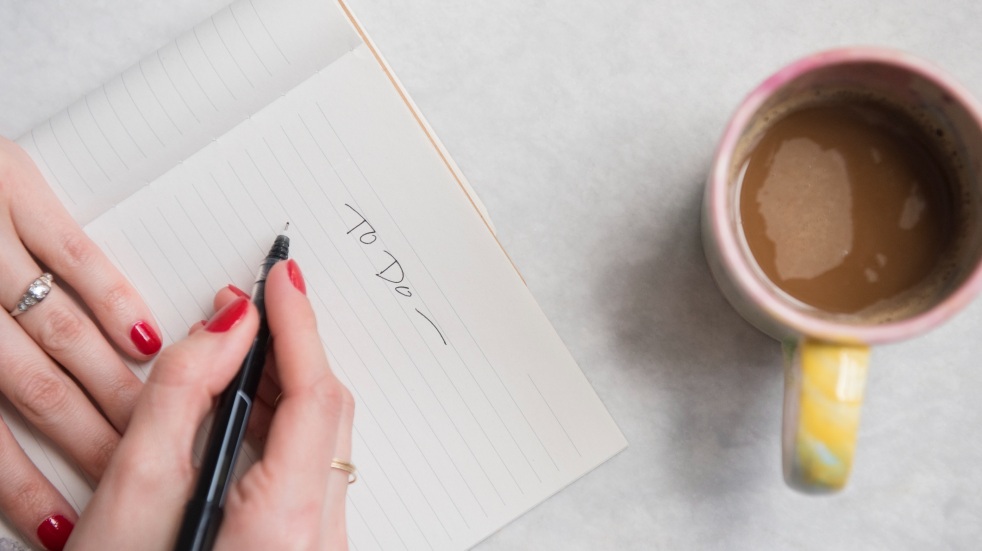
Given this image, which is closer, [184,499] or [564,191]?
[184,499]

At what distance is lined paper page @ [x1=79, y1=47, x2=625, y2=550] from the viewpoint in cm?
60

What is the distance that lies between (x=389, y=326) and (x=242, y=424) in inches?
5.7

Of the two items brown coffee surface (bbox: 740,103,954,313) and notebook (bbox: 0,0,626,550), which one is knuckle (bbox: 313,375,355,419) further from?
brown coffee surface (bbox: 740,103,954,313)

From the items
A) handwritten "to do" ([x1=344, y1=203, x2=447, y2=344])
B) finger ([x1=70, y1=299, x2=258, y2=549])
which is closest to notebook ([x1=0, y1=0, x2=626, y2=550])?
handwritten "to do" ([x1=344, y1=203, x2=447, y2=344])

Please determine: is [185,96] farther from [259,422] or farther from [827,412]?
[827,412]

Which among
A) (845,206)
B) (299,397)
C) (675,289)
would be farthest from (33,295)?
(845,206)

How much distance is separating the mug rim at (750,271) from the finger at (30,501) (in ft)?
1.84

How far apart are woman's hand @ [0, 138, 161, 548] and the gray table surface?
1.05ft

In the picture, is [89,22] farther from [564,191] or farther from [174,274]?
[564,191]

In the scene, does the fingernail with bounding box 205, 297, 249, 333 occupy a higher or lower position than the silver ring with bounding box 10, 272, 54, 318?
lower

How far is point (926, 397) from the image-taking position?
2.00 ft

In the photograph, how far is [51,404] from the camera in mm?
589

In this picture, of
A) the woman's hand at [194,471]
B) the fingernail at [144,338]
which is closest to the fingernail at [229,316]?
the woman's hand at [194,471]

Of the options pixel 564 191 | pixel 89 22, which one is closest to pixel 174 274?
pixel 89 22
